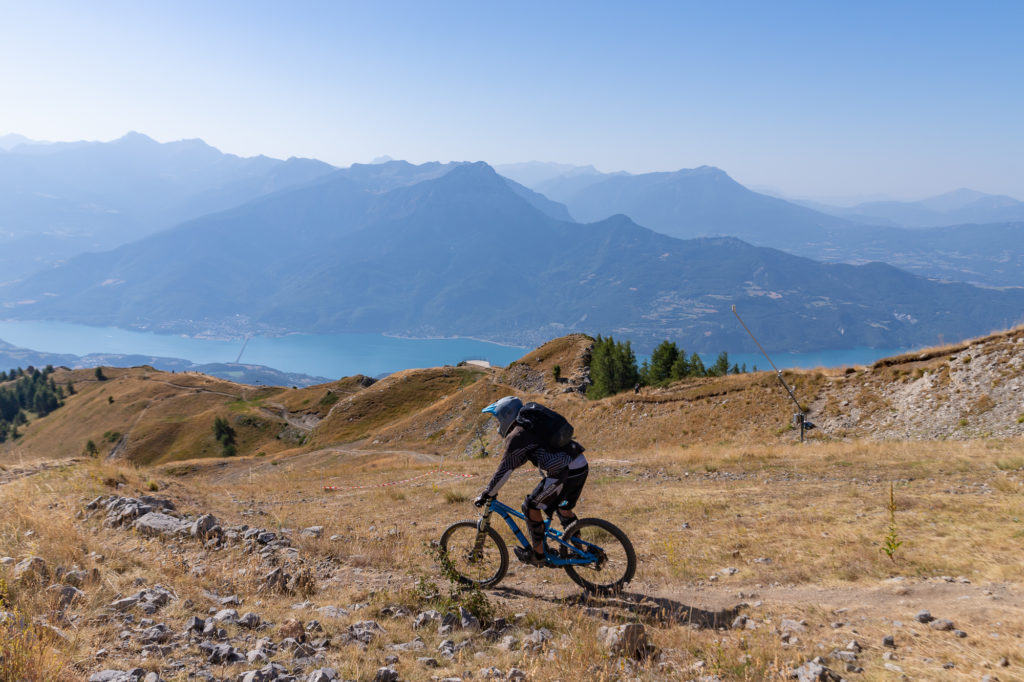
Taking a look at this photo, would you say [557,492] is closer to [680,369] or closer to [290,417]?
[680,369]

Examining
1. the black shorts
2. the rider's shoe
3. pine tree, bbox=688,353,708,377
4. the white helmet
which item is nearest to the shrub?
the rider's shoe

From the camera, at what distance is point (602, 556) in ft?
23.7

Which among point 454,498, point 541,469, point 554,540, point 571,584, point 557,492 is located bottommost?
point 454,498


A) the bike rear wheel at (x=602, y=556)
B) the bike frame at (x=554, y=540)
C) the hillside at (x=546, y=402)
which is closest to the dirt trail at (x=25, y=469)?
the hillside at (x=546, y=402)

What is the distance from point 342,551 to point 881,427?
22.3m

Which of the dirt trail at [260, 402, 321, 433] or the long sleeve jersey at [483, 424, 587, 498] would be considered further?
the dirt trail at [260, 402, 321, 433]

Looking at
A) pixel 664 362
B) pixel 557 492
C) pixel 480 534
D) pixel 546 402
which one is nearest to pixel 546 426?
pixel 557 492

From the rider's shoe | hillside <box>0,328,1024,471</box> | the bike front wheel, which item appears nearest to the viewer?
the rider's shoe

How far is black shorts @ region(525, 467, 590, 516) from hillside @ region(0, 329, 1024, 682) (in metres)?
1.28

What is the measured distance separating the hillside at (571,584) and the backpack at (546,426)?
2.09 meters

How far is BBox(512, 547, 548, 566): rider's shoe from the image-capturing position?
7.42 m

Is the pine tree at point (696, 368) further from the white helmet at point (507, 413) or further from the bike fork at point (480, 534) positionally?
the white helmet at point (507, 413)

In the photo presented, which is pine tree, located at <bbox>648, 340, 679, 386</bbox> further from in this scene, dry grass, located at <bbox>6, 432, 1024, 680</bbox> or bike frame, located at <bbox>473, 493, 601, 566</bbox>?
bike frame, located at <bbox>473, 493, 601, 566</bbox>

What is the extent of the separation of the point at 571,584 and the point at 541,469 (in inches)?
89.0
